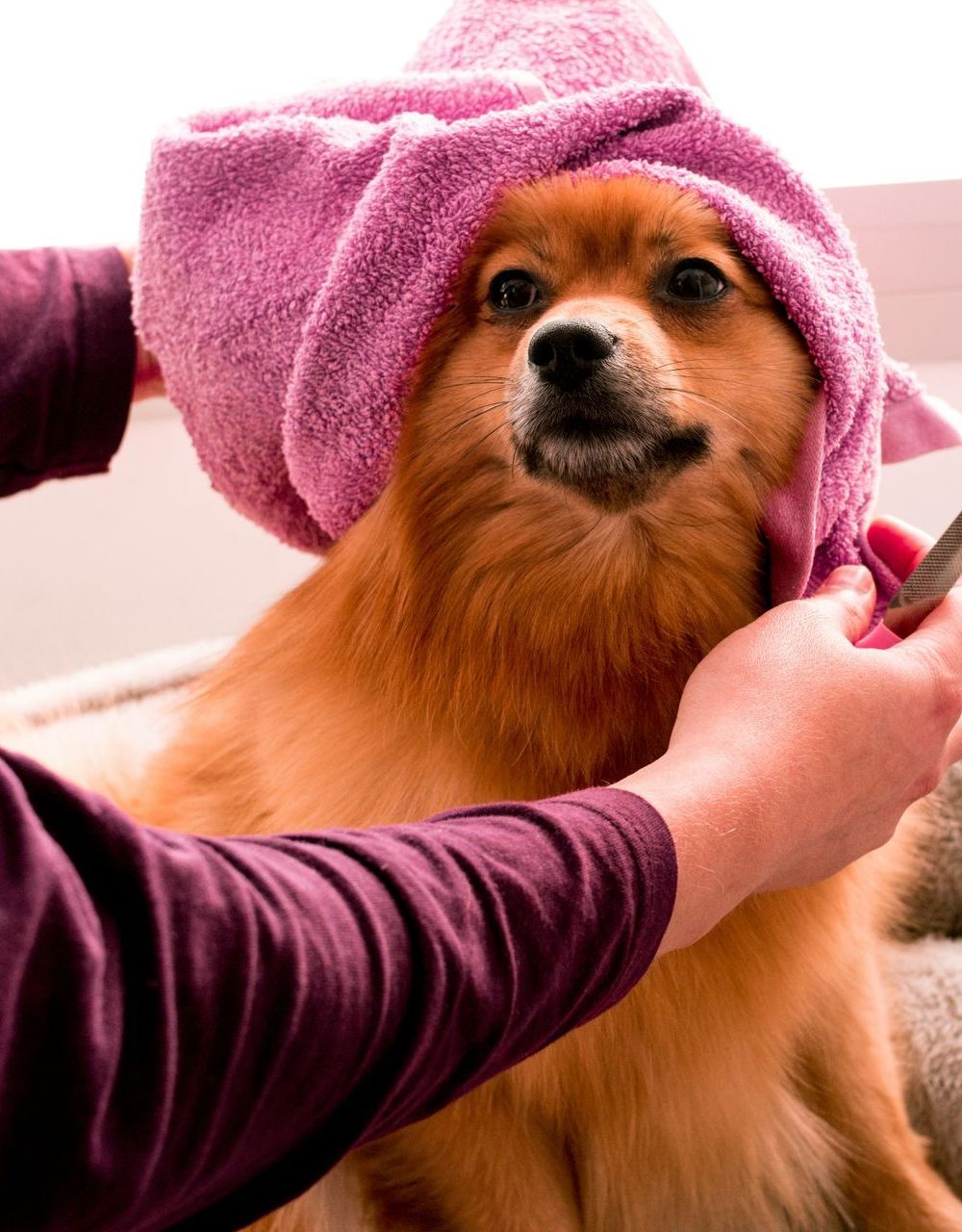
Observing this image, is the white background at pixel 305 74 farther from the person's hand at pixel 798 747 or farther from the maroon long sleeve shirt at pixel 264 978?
the maroon long sleeve shirt at pixel 264 978

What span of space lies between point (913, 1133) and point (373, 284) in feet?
2.69

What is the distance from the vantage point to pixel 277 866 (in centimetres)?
45

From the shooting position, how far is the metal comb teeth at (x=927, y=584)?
0.74 m

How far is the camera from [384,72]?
50.4 inches

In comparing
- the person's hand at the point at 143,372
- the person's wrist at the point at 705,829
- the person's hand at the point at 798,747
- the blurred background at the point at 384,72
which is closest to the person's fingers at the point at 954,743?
the person's hand at the point at 798,747

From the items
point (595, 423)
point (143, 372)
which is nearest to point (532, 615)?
point (595, 423)

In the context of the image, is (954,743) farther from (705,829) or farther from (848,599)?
(705,829)

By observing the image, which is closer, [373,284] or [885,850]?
[373,284]

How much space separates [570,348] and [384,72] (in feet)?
2.42

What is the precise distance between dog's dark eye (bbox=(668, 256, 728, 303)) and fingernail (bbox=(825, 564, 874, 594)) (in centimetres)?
20

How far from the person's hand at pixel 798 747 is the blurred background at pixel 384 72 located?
0.81 m

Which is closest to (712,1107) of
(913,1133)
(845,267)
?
(913,1133)

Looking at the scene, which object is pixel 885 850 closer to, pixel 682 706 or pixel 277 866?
pixel 682 706

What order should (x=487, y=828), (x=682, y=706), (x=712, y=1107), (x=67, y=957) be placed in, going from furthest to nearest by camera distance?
(x=712, y=1107) → (x=682, y=706) → (x=487, y=828) → (x=67, y=957)
